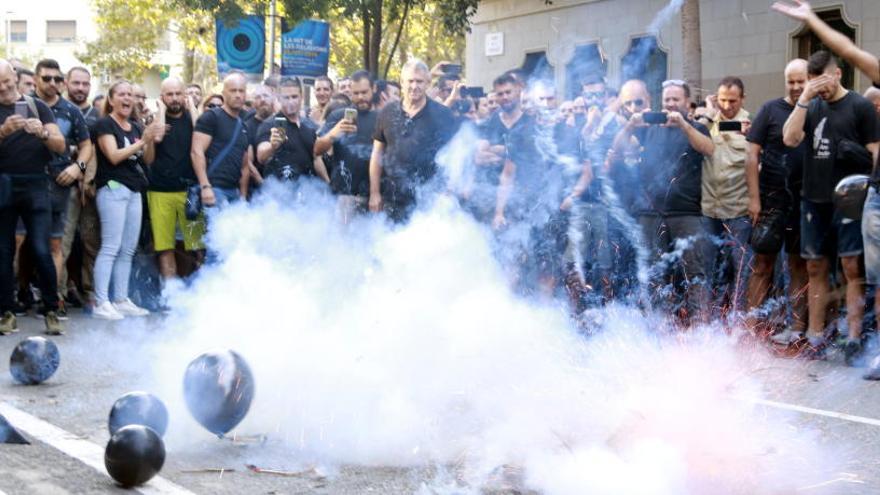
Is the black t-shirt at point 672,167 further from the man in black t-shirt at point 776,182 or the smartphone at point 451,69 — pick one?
the smartphone at point 451,69

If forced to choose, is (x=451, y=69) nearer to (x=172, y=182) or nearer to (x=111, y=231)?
(x=172, y=182)

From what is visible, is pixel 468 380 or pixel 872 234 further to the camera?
pixel 872 234

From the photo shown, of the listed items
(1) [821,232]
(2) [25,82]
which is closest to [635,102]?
(1) [821,232]

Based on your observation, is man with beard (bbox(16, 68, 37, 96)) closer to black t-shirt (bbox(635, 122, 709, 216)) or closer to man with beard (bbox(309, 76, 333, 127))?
man with beard (bbox(309, 76, 333, 127))

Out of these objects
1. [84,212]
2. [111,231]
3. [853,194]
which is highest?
[853,194]

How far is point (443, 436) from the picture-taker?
549cm

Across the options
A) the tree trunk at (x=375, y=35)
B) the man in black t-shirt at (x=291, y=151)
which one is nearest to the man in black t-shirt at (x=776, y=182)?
the man in black t-shirt at (x=291, y=151)

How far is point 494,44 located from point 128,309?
1459cm

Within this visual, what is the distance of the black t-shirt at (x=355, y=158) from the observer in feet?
32.1

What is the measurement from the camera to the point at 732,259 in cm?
915

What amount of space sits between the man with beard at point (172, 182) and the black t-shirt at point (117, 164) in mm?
187

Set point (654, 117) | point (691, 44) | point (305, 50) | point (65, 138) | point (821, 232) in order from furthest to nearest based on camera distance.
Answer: point (305, 50) → point (691, 44) → point (65, 138) → point (654, 117) → point (821, 232)

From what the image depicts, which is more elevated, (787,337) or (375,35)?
(375,35)

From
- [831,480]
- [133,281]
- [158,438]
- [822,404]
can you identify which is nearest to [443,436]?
[158,438]
